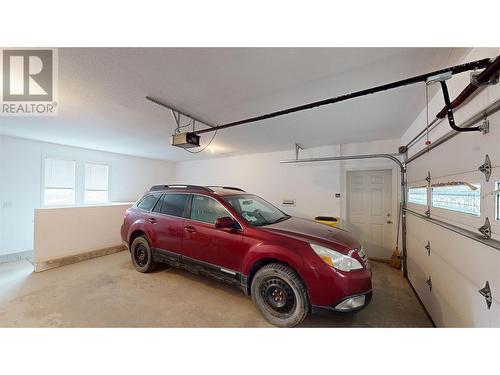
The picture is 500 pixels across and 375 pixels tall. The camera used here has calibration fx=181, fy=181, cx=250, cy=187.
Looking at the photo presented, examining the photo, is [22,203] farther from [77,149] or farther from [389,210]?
[389,210]

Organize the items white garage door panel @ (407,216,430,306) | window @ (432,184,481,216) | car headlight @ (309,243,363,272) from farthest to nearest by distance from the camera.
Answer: white garage door panel @ (407,216,430,306) < car headlight @ (309,243,363,272) < window @ (432,184,481,216)

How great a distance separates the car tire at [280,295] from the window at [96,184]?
19.7 ft

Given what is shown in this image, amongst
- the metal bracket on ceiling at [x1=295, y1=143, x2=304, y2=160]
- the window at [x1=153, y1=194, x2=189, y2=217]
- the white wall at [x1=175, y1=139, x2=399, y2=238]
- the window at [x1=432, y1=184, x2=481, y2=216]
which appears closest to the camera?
the window at [x1=432, y1=184, x2=481, y2=216]

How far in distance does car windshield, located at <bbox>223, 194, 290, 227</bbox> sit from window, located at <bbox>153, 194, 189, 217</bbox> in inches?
28.9

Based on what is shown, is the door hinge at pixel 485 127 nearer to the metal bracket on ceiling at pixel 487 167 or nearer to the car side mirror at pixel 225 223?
the metal bracket on ceiling at pixel 487 167

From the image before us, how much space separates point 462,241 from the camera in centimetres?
155

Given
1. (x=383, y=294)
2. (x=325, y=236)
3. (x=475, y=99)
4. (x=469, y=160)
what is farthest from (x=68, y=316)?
(x=475, y=99)

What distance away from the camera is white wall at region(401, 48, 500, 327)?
124 cm

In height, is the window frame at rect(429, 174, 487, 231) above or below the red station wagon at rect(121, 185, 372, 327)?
above

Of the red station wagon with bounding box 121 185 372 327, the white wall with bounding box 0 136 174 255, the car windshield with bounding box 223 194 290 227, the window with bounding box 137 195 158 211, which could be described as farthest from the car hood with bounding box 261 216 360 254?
the white wall with bounding box 0 136 174 255

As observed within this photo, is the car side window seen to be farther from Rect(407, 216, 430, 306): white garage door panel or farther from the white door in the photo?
the white door

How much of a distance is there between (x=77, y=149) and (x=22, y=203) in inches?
69.0

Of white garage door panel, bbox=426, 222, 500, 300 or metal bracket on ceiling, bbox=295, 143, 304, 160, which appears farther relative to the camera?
metal bracket on ceiling, bbox=295, 143, 304, 160

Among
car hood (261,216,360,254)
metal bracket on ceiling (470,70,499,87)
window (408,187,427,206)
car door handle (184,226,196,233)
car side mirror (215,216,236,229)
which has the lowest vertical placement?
car door handle (184,226,196,233)
